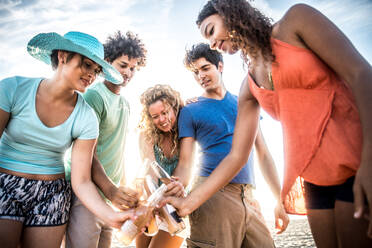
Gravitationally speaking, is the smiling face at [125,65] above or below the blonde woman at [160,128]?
above

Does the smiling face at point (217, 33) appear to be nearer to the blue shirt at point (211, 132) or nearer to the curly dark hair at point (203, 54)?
the blue shirt at point (211, 132)

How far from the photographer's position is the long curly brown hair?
3.28 metres

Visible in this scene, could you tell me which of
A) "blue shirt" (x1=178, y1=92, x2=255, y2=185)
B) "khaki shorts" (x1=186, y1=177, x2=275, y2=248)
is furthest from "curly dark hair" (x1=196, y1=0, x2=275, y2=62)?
"khaki shorts" (x1=186, y1=177, x2=275, y2=248)

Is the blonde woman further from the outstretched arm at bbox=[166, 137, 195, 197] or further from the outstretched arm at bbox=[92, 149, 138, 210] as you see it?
the outstretched arm at bbox=[92, 149, 138, 210]

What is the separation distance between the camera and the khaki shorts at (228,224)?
8.32 feet

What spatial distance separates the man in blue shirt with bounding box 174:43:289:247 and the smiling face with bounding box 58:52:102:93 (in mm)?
1125

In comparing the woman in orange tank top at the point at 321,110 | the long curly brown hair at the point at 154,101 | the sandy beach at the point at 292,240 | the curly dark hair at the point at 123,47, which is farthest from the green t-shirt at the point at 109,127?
the sandy beach at the point at 292,240

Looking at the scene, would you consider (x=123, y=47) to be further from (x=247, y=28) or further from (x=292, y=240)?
(x=292, y=240)

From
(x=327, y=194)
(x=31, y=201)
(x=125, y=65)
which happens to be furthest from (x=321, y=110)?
(x=125, y=65)

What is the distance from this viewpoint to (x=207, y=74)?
139 inches

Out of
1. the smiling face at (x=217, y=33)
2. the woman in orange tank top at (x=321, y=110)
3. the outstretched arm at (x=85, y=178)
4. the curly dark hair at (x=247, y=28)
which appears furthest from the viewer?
the outstretched arm at (x=85, y=178)

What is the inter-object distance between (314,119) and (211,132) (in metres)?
1.57

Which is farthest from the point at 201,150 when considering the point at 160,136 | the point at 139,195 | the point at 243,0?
the point at 243,0

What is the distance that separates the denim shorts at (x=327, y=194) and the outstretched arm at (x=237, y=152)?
25.6 inches
